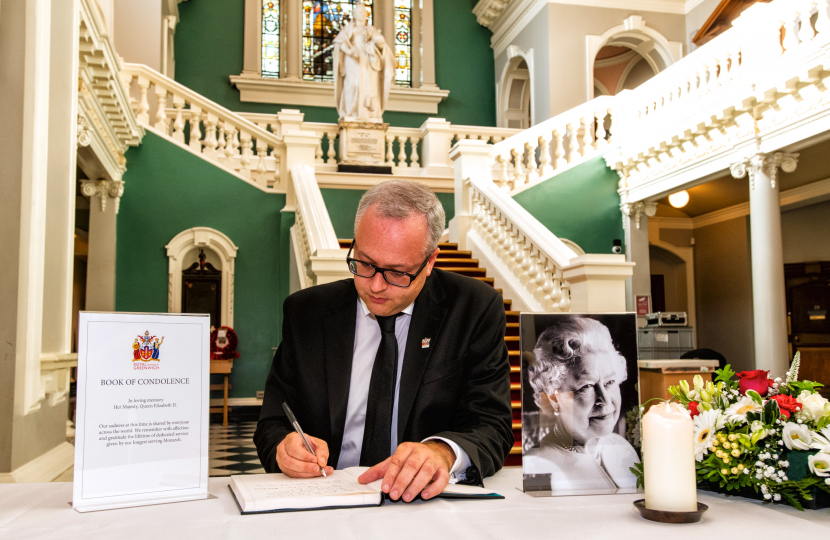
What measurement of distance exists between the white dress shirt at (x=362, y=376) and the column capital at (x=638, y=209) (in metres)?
8.78

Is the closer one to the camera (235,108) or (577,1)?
(577,1)

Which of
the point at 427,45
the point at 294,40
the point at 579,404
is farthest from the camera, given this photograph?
the point at 427,45

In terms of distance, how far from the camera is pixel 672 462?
1.24 meters

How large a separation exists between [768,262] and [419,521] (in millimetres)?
7760

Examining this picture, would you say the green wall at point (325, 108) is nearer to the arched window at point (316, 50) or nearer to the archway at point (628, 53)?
the arched window at point (316, 50)

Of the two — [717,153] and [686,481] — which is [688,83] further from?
[686,481]

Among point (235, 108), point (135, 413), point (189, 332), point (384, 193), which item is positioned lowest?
point (135, 413)

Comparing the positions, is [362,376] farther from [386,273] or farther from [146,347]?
[146,347]

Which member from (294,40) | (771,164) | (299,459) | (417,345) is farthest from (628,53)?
(299,459)

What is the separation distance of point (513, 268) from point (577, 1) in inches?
337

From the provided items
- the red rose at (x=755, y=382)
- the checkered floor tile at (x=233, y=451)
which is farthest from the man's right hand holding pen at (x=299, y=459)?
the checkered floor tile at (x=233, y=451)

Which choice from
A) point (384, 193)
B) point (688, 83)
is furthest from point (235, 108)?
point (384, 193)

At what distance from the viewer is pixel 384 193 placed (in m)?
1.79

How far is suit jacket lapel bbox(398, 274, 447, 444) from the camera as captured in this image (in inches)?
74.7
